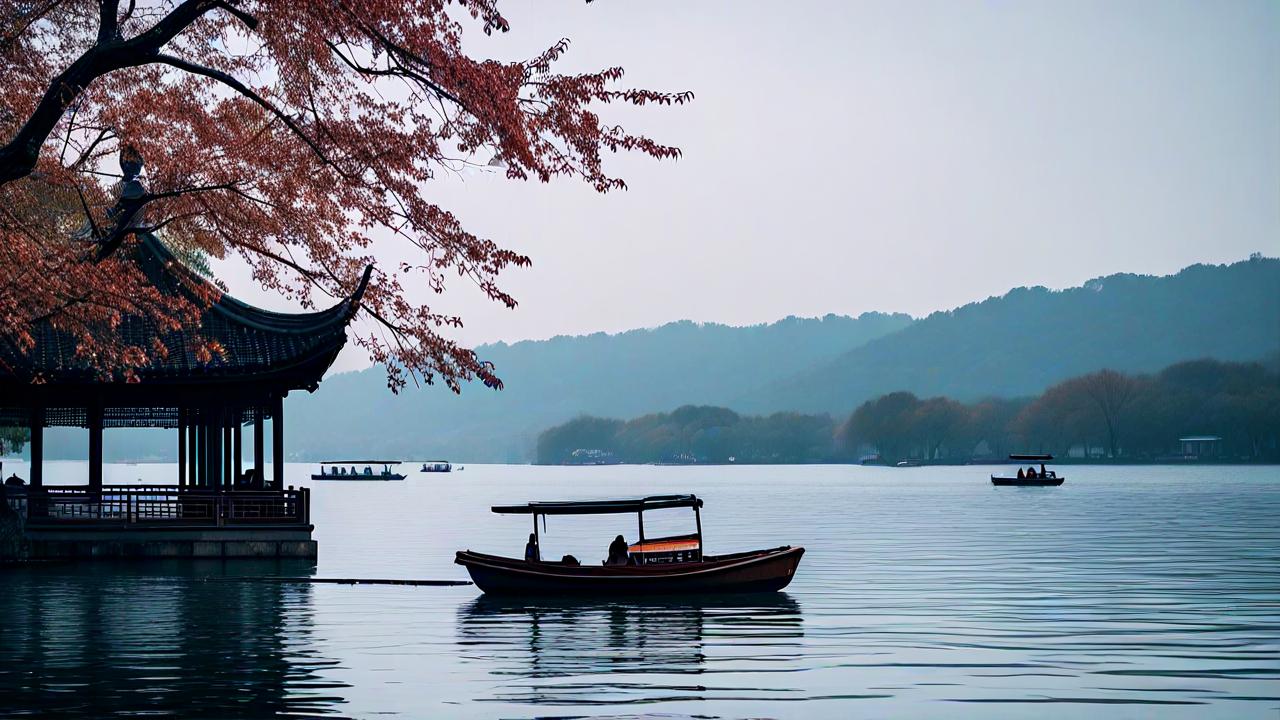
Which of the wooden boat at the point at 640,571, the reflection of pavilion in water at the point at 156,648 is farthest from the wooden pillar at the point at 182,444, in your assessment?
the wooden boat at the point at 640,571

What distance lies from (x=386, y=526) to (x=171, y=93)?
161 ft

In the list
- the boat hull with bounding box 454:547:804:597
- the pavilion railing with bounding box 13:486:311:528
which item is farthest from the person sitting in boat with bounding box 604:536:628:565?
the pavilion railing with bounding box 13:486:311:528

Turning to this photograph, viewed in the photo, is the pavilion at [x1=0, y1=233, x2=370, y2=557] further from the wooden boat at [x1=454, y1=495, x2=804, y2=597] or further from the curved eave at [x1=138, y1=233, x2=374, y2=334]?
the wooden boat at [x1=454, y1=495, x2=804, y2=597]

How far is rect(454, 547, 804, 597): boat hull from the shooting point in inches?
1168

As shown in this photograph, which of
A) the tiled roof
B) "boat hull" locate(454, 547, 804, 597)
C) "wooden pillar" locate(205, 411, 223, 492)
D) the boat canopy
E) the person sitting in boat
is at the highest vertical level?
the tiled roof

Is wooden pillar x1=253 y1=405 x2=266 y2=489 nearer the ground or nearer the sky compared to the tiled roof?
nearer the ground

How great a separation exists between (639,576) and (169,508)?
15.2 meters

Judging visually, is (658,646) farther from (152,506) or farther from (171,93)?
(152,506)

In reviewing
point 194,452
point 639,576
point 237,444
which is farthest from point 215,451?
point 639,576

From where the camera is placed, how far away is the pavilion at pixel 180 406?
36531 mm

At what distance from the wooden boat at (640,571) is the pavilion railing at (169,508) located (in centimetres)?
875

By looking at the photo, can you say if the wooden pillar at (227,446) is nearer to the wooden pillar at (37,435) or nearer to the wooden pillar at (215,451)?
the wooden pillar at (215,451)

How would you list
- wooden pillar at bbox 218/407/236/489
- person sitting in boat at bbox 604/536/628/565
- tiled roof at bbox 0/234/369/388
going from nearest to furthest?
person sitting in boat at bbox 604/536/628/565, tiled roof at bbox 0/234/369/388, wooden pillar at bbox 218/407/236/489

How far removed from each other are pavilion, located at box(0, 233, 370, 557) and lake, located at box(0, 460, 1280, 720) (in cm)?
83
